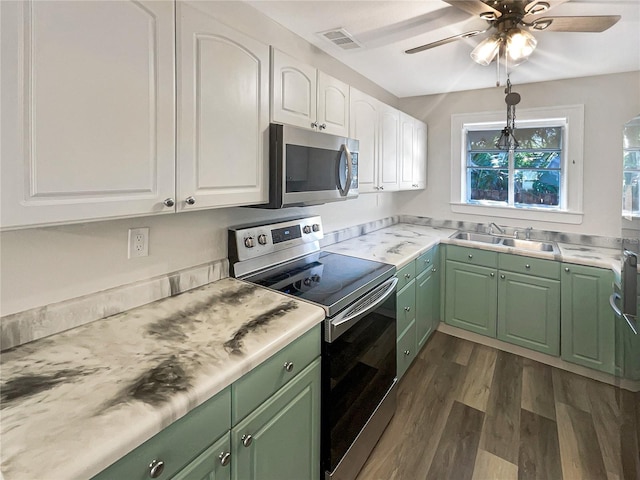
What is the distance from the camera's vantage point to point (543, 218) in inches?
123

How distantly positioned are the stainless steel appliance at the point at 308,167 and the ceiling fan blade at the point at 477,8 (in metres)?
0.82

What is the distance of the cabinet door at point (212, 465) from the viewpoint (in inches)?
34.6

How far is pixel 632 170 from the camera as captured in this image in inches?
66.7

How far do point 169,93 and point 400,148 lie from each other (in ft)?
7.43

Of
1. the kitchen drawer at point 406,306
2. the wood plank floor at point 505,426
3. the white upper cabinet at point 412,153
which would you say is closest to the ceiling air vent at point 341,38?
the white upper cabinet at point 412,153

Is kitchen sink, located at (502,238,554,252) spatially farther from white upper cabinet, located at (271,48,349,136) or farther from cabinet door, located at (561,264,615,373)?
white upper cabinet, located at (271,48,349,136)

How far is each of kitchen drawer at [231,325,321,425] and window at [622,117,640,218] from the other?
163 cm

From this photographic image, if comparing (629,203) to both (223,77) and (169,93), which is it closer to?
(223,77)

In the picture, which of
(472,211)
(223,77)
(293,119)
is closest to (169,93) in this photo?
(223,77)

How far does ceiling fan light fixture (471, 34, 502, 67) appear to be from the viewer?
178 centimetres

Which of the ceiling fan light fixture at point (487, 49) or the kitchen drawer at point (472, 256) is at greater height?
the ceiling fan light fixture at point (487, 49)

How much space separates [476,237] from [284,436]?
9.50 ft

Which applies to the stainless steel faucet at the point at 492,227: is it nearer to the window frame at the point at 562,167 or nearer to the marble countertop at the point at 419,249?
the window frame at the point at 562,167

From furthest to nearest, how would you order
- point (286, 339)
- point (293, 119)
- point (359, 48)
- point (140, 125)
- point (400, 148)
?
point (400, 148)
point (359, 48)
point (293, 119)
point (286, 339)
point (140, 125)
